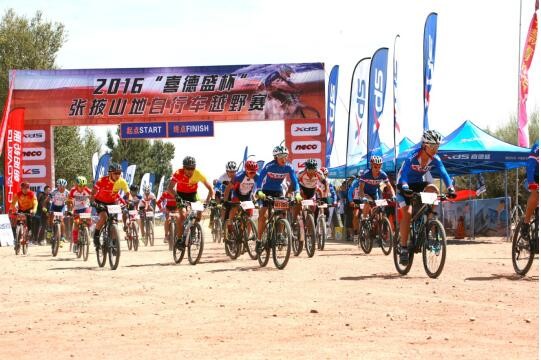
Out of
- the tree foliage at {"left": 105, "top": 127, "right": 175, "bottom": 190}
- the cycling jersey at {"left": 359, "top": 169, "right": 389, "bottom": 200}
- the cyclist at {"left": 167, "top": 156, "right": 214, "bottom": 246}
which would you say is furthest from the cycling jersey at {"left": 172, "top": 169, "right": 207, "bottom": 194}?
the tree foliage at {"left": 105, "top": 127, "right": 175, "bottom": 190}

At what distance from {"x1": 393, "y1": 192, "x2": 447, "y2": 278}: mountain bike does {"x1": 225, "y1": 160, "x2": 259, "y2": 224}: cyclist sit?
4.93 metres

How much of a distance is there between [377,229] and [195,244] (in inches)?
162

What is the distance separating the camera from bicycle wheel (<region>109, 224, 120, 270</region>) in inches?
593

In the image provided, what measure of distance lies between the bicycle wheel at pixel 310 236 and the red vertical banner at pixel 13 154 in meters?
17.6

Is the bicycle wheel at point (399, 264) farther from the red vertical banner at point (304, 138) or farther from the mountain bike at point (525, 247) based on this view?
the red vertical banner at point (304, 138)

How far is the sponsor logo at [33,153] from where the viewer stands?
34.5 metres

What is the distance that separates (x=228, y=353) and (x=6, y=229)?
2526 cm

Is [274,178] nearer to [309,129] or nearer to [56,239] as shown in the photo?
[56,239]

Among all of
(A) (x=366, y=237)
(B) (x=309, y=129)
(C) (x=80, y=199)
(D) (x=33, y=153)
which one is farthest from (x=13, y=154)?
(A) (x=366, y=237)

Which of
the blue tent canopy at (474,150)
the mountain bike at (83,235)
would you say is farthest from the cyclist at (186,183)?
the blue tent canopy at (474,150)

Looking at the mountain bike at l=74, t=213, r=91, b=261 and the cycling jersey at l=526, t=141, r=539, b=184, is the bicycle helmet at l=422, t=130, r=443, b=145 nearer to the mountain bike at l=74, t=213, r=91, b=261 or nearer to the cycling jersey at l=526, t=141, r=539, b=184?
the cycling jersey at l=526, t=141, r=539, b=184

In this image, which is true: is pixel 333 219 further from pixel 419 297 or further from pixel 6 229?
pixel 419 297

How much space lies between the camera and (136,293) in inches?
430

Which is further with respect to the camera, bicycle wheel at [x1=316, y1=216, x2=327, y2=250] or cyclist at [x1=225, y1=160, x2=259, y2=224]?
bicycle wheel at [x1=316, y1=216, x2=327, y2=250]
